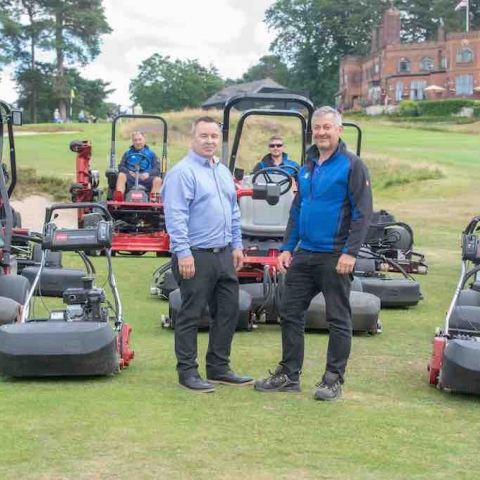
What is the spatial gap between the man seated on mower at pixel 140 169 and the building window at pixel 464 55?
226 feet

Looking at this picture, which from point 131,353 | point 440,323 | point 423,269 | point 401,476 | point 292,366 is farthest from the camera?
point 423,269

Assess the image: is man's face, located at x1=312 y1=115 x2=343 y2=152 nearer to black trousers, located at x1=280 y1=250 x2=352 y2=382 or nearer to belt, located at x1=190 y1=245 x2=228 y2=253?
black trousers, located at x1=280 y1=250 x2=352 y2=382

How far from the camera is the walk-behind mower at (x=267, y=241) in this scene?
8.45 m

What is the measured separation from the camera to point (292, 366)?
634cm

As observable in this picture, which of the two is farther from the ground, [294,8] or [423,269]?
[294,8]

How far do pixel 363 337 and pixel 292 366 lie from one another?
2.16 m

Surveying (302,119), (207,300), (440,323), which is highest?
(302,119)

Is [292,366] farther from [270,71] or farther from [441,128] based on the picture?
[270,71]

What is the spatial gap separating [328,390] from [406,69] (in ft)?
271

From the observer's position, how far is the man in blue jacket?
6.09m

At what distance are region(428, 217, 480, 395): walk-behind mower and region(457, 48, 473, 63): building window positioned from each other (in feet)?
252

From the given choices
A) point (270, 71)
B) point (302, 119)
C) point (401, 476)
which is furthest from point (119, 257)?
point (270, 71)

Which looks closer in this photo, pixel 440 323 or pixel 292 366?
pixel 292 366

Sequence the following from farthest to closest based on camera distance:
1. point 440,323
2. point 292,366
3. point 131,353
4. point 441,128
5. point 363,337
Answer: point 441,128
point 440,323
point 363,337
point 131,353
point 292,366
